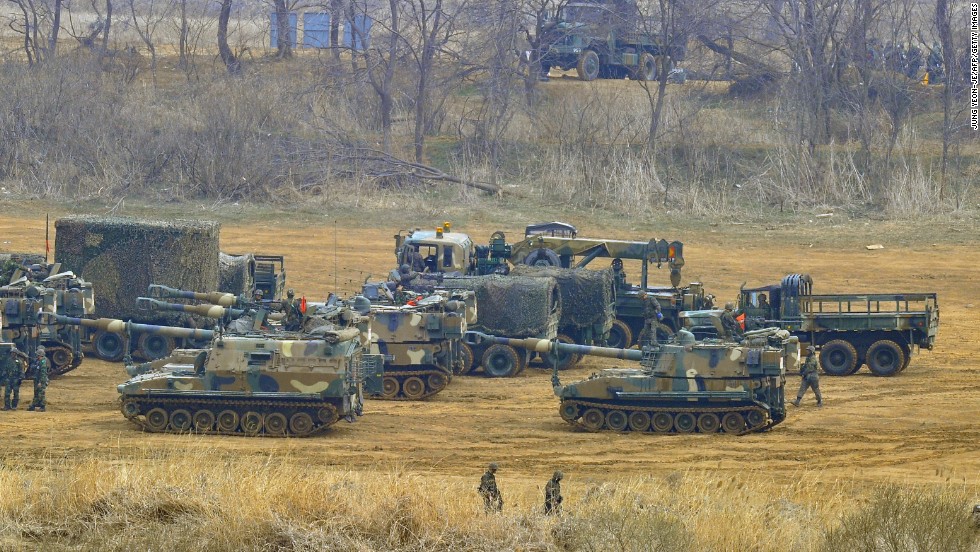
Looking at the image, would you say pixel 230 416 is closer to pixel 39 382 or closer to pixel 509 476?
pixel 39 382

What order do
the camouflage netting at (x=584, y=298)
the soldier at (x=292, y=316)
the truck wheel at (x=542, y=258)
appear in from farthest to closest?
the truck wheel at (x=542, y=258), the camouflage netting at (x=584, y=298), the soldier at (x=292, y=316)

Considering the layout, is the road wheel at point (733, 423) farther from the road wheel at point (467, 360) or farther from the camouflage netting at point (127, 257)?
the camouflage netting at point (127, 257)

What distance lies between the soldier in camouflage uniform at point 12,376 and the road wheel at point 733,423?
956cm

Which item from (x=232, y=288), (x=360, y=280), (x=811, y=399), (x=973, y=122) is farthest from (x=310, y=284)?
(x=973, y=122)

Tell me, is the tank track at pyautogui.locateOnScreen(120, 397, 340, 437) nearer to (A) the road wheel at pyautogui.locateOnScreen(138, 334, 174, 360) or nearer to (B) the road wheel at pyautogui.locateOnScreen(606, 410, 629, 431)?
(B) the road wheel at pyautogui.locateOnScreen(606, 410, 629, 431)

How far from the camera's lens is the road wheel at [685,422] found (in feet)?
66.2

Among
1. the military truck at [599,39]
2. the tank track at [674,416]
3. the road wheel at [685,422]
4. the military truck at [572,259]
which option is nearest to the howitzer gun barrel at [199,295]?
the military truck at [572,259]

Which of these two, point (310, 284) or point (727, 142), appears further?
point (727, 142)

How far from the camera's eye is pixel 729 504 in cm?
Answer: 1440

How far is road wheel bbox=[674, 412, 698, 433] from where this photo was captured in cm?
2017

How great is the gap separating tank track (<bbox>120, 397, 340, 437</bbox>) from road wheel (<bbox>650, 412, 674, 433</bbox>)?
4.19m

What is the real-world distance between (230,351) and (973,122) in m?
29.4

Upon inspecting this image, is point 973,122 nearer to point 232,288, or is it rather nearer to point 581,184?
point 581,184

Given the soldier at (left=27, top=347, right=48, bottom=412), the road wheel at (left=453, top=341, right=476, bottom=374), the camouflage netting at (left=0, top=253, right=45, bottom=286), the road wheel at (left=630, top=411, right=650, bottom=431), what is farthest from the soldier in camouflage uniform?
the road wheel at (left=630, top=411, right=650, bottom=431)
